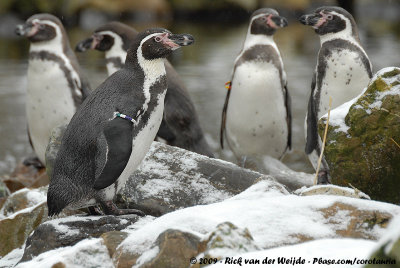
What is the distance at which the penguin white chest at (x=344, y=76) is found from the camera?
5.76 metres

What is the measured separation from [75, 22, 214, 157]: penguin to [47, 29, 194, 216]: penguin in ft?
8.30

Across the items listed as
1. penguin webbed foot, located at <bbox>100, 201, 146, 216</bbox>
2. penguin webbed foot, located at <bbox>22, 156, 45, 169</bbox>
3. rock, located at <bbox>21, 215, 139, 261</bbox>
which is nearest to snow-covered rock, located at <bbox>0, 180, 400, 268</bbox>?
rock, located at <bbox>21, 215, 139, 261</bbox>

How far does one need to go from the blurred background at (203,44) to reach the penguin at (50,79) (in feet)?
6.12

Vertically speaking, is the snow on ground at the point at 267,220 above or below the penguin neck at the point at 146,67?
below

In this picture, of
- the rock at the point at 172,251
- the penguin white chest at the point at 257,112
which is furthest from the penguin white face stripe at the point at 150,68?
the penguin white chest at the point at 257,112

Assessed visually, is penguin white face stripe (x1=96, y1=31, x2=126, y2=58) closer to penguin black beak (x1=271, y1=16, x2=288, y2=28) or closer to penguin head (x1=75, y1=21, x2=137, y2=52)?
penguin head (x1=75, y1=21, x2=137, y2=52)

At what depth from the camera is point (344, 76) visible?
227 inches

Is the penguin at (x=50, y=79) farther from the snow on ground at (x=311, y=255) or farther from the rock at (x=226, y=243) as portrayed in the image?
the snow on ground at (x=311, y=255)

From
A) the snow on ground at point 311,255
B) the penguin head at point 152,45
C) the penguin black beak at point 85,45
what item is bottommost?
the penguin black beak at point 85,45

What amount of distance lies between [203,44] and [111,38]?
13439 mm

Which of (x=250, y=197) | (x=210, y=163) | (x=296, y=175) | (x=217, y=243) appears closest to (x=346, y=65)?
(x=296, y=175)

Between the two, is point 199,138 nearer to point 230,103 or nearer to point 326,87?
point 230,103

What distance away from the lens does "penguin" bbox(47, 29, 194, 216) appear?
3766 millimetres

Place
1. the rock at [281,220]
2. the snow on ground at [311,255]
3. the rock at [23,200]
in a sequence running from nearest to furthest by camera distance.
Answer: the snow on ground at [311,255]
the rock at [281,220]
the rock at [23,200]
